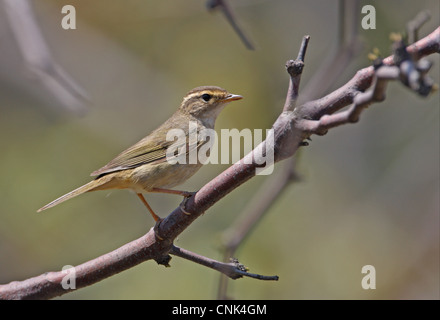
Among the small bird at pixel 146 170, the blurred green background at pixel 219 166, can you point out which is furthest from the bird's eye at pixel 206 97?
the blurred green background at pixel 219 166

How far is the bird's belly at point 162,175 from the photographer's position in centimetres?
443

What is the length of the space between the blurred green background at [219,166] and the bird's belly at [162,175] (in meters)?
1.30

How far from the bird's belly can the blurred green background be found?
130 centimetres

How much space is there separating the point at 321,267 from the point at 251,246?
0.94 m

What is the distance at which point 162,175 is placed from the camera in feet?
14.6

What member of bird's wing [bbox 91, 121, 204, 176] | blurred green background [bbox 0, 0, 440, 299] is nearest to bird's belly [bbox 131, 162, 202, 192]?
bird's wing [bbox 91, 121, 204, 176]

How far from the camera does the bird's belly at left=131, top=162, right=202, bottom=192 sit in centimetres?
443

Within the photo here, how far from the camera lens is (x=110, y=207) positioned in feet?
22.2

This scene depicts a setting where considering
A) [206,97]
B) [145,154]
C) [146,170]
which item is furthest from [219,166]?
[146,170]

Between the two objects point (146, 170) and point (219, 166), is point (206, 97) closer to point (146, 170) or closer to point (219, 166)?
point (146, 170)

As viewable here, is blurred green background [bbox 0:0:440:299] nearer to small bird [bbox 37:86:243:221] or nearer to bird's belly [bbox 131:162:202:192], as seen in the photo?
small bird [bbox 37:86:243:221]

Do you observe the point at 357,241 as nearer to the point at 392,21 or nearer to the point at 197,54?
the point at 392,21

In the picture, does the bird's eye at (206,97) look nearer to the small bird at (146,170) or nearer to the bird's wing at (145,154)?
the small bird at (146,170)
